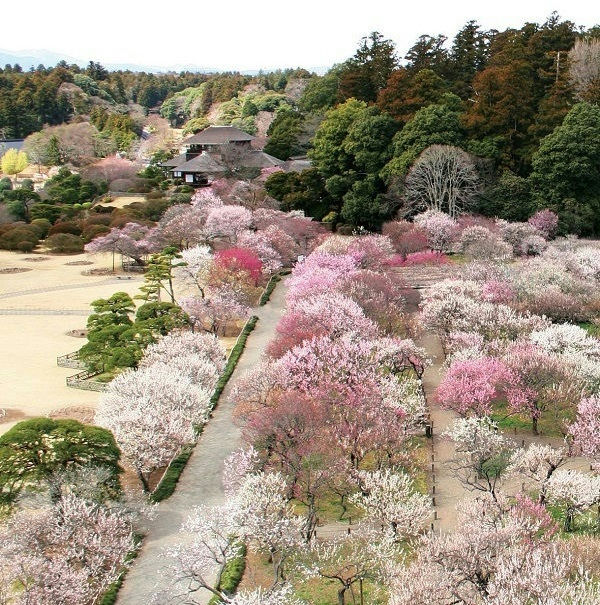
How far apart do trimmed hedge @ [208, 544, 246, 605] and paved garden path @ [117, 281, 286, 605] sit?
459mm

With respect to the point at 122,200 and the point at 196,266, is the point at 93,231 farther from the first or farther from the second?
the point at 196,266

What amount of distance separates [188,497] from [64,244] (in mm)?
42298

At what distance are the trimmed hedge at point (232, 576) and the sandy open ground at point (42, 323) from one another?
1104cm

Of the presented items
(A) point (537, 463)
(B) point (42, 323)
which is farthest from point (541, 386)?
(B) point (42, 323)

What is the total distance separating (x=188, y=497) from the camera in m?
18.9

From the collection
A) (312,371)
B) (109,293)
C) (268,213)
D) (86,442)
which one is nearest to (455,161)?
(268,213)

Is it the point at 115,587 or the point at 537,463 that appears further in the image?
the point at 537,463

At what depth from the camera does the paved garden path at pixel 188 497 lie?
1545 centimetres

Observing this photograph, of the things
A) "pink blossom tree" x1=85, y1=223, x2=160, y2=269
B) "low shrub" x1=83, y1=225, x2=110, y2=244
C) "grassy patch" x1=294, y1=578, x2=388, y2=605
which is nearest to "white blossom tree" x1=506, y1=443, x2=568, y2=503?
"grassy patch" x1=294, y1=578, x2=388, y2=605

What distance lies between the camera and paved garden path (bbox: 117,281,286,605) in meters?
15.5

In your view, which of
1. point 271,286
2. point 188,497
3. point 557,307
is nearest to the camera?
point 188,497

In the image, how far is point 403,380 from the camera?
2438cm

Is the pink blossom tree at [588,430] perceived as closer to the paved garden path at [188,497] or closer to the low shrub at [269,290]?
the paved garden path at [188,497]

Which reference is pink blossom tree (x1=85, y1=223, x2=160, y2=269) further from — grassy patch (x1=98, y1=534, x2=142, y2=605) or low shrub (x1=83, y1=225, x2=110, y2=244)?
grassy patch (x1=98, y1=534, x2=142, y2=605)
